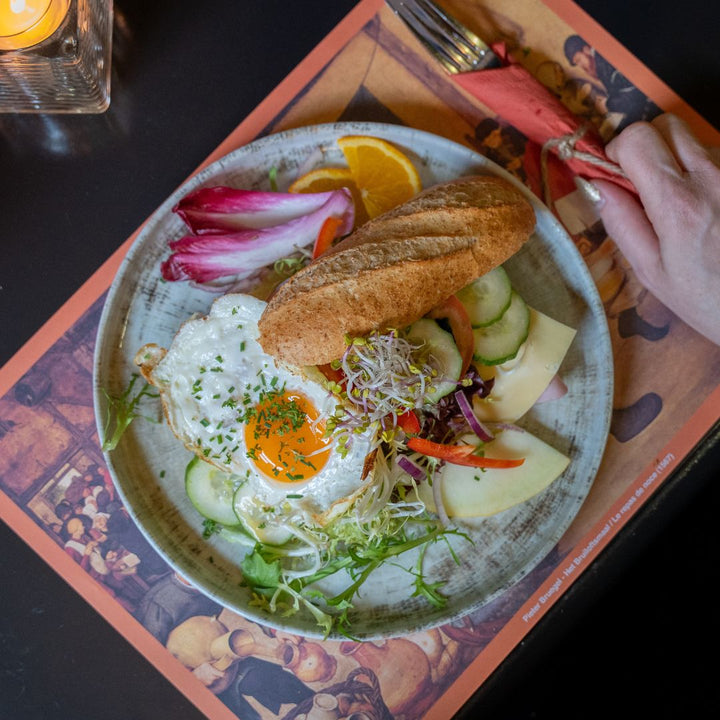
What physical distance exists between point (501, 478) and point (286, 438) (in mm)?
739

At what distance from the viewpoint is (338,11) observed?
2.38 metres

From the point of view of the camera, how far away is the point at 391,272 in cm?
192

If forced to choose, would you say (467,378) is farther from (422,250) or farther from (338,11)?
(338,11)

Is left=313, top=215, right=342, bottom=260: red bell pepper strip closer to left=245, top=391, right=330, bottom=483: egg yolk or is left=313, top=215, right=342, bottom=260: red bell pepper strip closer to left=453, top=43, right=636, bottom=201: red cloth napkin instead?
→ left=245, top=391, right=330, bottom=483: egg yolk

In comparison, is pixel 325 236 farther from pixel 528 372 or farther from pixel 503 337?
pixel 528 372

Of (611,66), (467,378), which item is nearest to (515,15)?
(611,66)

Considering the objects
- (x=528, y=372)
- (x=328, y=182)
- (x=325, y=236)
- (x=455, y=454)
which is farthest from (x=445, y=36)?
(x=455, y=454)

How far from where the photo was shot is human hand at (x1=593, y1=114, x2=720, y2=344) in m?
2.12

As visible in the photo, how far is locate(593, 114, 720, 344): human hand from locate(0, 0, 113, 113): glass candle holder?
179cm

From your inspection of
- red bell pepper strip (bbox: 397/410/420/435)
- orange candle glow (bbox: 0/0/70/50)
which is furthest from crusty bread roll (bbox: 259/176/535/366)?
orange candle glow (bbox: 0/0/70/50)

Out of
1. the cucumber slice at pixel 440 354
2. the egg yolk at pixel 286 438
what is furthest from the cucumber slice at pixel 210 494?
the cucumber slice at pixel 440 354

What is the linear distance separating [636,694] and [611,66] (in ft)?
7.85

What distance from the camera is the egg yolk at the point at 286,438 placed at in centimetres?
206

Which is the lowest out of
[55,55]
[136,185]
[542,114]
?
[136,185]
